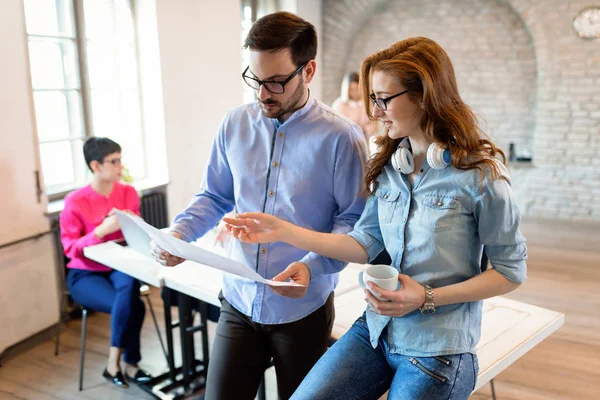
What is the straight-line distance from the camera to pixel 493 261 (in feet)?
4.04

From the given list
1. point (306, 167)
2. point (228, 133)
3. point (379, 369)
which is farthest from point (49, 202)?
point (379, 369)

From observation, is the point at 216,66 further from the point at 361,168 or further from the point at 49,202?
the point at 361,168

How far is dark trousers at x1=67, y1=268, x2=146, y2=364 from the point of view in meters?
2.69

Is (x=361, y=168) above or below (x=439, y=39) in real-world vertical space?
below

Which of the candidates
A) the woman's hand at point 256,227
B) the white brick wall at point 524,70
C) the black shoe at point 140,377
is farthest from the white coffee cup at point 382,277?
the white brick wall at point 524,70

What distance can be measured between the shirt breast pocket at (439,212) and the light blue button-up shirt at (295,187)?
0.28 meters

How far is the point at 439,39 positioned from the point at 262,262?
19.6 feet

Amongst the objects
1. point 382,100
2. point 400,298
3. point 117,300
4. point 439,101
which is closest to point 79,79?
point 117,300

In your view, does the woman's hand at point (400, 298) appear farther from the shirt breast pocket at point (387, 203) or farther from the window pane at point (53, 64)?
the window pane at point (53, 64)

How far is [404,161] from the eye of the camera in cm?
131

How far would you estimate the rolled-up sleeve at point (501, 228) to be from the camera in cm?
116

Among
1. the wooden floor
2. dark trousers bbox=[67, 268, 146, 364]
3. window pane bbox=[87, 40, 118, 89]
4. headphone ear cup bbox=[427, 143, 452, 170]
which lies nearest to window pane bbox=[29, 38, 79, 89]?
window pane bbox=[87, 40, 118, 89]

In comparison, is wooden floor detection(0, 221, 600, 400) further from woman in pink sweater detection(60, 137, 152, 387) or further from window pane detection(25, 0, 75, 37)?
window pane detection(25, 0, 75, 37)

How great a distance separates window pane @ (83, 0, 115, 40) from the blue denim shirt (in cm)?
338
